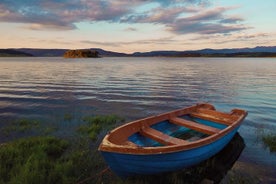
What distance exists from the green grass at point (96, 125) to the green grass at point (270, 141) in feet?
24.4

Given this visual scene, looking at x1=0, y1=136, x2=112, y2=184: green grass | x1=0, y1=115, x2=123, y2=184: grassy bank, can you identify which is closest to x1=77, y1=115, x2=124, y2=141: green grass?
x1=0, y1=115, x2=123, y2=184: grassy bank

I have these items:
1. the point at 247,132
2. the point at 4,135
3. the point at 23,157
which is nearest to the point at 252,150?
the point at 247,132

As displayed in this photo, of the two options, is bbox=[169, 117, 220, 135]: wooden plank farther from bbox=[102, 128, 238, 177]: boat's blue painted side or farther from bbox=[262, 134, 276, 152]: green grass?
bbox=[262, 134, 276, 152]: green grass

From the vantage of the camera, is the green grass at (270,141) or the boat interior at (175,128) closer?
the boat interior at (175,128)

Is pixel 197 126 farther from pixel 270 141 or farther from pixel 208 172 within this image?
pixel 270 141

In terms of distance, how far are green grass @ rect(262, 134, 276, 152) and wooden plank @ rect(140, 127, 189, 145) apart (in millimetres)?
5265

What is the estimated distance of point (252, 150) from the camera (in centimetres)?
1009

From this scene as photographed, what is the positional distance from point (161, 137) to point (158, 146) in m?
0.49

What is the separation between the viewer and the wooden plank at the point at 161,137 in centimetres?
738

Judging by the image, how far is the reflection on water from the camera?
7.02 metres

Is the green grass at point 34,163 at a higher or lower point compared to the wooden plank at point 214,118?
lower

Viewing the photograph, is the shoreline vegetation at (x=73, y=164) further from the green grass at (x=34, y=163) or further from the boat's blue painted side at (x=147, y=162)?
the boat's blue painted side at (x=147, y=162)

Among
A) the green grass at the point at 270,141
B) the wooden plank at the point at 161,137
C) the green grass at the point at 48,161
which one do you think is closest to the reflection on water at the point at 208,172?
the wooden plank at the point at 161,137

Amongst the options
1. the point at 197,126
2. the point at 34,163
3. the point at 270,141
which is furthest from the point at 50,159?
the point at 270,141
